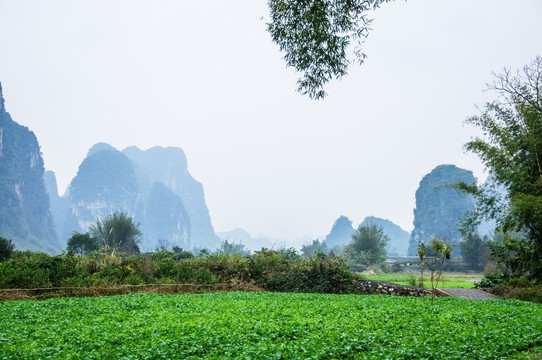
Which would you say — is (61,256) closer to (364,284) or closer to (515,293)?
(364,284)

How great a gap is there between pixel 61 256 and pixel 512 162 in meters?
23.1

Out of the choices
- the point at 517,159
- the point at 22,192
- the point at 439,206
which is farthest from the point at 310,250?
the point at 22,192

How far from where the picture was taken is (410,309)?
29.8ft

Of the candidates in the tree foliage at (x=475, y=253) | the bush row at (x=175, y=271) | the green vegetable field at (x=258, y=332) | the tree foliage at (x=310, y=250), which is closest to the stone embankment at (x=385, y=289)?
the bush row at (x=175, y=271)

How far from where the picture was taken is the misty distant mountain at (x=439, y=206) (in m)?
129

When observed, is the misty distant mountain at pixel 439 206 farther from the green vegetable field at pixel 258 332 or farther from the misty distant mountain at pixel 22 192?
the misty distant mountain at pixel 22 192

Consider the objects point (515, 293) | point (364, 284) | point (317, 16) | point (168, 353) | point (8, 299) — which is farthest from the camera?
point (364, 284)

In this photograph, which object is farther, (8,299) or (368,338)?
(8,299)

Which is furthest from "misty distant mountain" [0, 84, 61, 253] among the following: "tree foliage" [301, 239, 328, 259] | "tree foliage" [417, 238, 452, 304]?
"tree foliage" [417, 238, 452, 304]

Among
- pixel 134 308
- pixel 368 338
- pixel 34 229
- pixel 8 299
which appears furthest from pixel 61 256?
pixel 34 229

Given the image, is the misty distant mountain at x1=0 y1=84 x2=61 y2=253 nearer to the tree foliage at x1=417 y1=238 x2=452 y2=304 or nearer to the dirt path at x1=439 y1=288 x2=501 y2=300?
the dirt path at x1=439 y1=288 x2=501 y2=300

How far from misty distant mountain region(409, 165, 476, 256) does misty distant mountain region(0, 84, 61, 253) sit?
135 m

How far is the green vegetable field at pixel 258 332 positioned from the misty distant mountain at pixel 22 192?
119385 millimetres

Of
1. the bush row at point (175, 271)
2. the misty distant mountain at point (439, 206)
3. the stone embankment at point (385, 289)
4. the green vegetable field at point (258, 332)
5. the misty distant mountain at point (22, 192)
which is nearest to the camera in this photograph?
the green vegetable field at point (258, 332)
